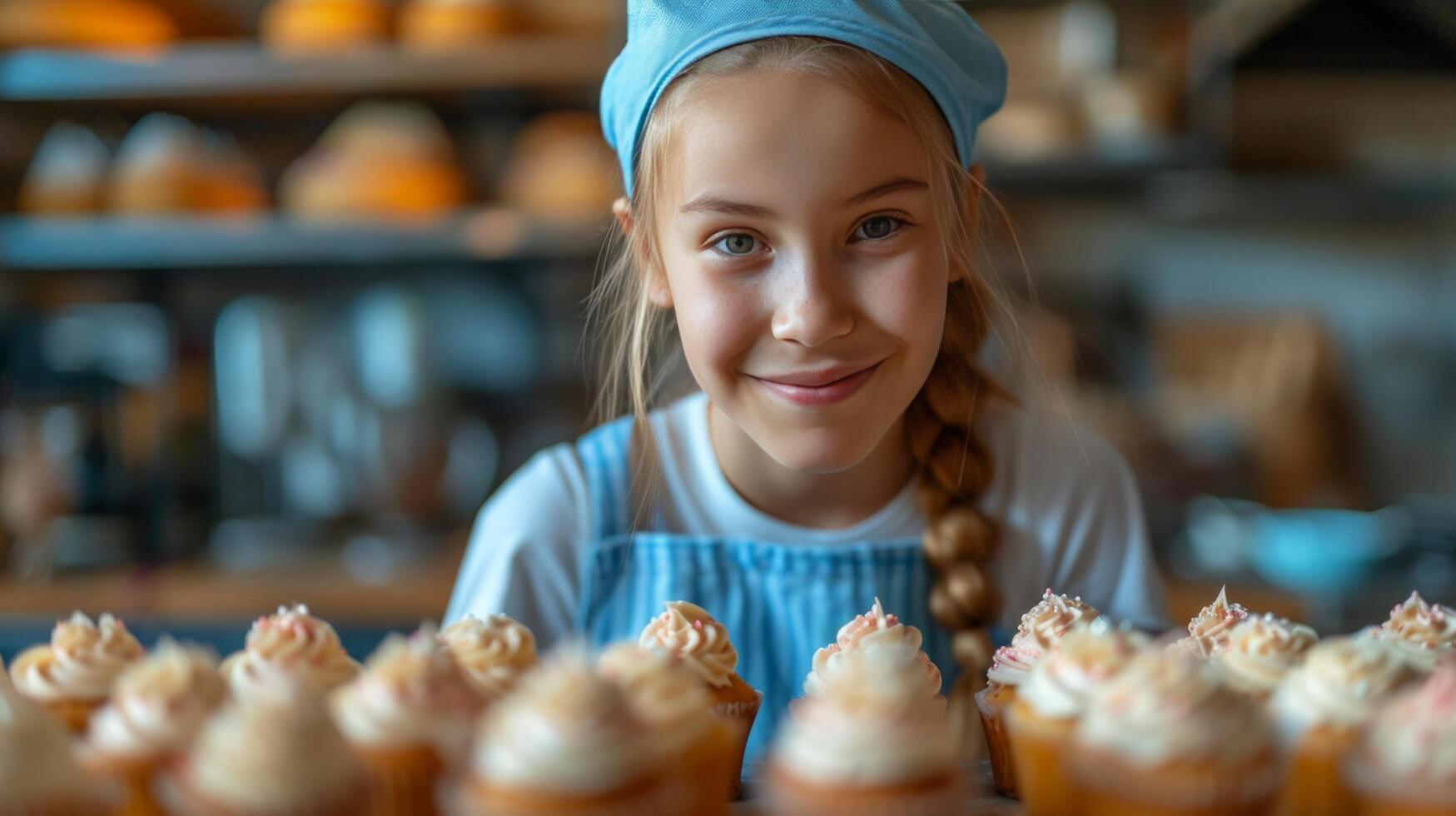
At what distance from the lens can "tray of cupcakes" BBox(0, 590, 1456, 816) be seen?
701 millimetres

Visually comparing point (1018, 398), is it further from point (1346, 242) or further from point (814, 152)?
point (1346, 242)

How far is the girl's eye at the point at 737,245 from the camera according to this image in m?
1.10

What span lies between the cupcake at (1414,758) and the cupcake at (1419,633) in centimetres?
18

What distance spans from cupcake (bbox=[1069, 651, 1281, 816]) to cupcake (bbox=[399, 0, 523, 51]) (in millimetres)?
2346

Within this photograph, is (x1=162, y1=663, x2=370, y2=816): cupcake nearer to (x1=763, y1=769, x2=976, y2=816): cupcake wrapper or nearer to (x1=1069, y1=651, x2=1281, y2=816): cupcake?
(x1=763, y1=769, x2=976, y2=816): cupcake wrapper

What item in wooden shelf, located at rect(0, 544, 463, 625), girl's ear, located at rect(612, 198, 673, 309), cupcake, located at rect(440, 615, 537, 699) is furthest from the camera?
wooden shelf, located at rect(0, 544, 463, 625)

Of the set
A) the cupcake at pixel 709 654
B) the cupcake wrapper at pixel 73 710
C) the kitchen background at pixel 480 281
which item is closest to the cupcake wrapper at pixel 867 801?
the cupcake at pixel 709 654

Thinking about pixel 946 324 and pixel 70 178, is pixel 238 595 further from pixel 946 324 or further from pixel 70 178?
pixel 946 324

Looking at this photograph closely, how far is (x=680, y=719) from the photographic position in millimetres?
808

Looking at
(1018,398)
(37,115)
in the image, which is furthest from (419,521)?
(1018,398)

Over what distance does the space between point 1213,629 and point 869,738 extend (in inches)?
18.4

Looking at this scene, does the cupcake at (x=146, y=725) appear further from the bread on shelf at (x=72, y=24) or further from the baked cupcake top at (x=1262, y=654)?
the bread on shelf at (x=72, y=24)

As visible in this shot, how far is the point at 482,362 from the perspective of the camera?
10.3 ft

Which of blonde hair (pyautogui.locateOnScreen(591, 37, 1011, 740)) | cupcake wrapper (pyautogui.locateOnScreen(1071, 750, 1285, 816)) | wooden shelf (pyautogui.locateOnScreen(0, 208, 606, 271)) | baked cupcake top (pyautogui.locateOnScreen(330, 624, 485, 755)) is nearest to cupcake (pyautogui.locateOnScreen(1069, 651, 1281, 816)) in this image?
cupcake wrapper (pyautogui.locateOnScreen(1071, 750, 1285, 816))
